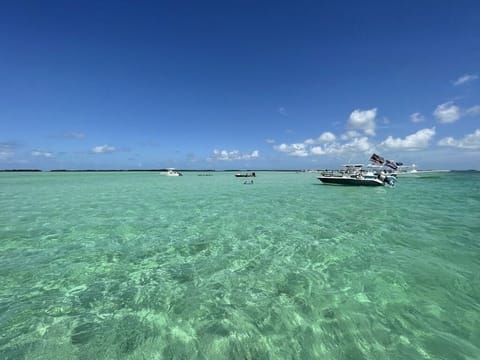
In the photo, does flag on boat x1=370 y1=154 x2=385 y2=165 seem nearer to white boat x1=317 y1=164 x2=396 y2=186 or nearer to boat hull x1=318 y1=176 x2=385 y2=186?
white boat x1=317 y1=164 x2=396 y2=186

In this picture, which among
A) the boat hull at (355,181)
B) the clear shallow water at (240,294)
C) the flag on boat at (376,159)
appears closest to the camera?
the clear shallow water at (240,294)

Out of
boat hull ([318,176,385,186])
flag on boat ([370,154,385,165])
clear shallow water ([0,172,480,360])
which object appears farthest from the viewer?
flag on boat ([370,154,385,165])

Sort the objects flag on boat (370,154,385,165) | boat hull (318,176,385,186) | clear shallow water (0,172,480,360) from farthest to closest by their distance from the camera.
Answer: flag on boat (370,154,385,165) → boat hull (318,176,385,186) → clear shallow water (0,172,480,360)

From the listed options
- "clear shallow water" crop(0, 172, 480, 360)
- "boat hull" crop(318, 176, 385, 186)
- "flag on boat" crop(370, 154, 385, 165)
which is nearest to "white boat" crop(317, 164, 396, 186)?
"boat hull" crop(318, 176, 385, 186)

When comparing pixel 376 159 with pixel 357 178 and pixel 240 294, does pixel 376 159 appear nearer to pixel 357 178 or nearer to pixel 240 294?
pixel 357 178

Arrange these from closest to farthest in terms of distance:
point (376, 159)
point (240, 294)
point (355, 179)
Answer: point (240, 294) → point (355, 179) → point (376, 159)

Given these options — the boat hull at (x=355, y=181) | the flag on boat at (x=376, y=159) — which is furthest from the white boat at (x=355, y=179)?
the flag on boat at (x=376, y=159)

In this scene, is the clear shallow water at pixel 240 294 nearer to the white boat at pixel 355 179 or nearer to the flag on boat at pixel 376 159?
the white boat at pixel 355 179

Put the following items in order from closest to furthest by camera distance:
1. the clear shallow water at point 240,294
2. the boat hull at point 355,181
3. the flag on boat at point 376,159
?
the clear shallow water at point 240,294, the boat hull at point 355,181, the flag on boat at point 376,159

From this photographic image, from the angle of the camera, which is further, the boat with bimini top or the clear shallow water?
the boat with bimini top

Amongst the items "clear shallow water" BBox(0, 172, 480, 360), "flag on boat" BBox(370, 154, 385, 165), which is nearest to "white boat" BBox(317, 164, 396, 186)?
"flag on boat" BBox(370, 154, 385, 165)

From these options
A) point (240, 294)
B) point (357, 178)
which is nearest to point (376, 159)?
point (357, 178)

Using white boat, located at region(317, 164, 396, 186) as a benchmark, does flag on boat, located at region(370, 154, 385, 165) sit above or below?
above

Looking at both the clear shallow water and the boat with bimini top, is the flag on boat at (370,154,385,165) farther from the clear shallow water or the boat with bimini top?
the clear shallow water
